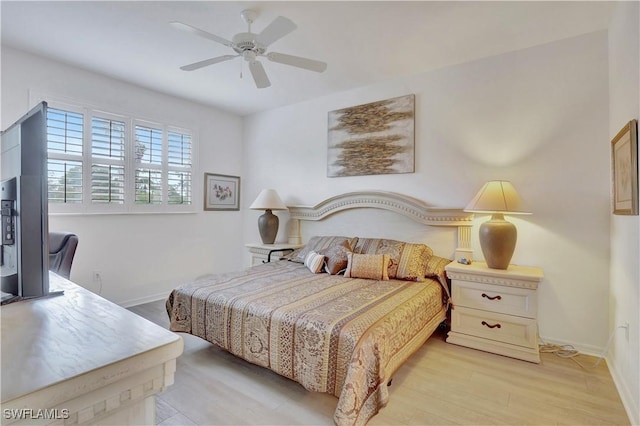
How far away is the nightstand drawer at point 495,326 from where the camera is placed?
246 centimetres

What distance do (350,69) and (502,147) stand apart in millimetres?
1678

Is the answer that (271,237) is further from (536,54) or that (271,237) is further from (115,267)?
(536,54)

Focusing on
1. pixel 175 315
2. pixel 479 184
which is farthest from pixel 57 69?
pixel 479 184

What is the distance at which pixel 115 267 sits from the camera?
3590 mm

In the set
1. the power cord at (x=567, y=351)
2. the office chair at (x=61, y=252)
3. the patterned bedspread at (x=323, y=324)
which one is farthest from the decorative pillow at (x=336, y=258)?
the office chair at (x=61, y=252)

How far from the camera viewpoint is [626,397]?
189 cm

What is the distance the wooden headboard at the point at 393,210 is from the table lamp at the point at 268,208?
0.82 feet

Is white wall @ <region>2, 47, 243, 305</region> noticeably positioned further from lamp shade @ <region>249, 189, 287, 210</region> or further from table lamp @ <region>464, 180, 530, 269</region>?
table lamp @ <region>464, 180, 530, 269</region>

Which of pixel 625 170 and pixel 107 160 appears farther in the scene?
pixel 107 160

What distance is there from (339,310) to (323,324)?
224 mm

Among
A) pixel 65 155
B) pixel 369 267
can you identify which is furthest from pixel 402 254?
pixel 65 155

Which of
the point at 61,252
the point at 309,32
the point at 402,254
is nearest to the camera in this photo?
the point at 309,32

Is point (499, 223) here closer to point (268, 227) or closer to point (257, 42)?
point (257, 42)

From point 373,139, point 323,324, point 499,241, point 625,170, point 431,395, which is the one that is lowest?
point 431,395
